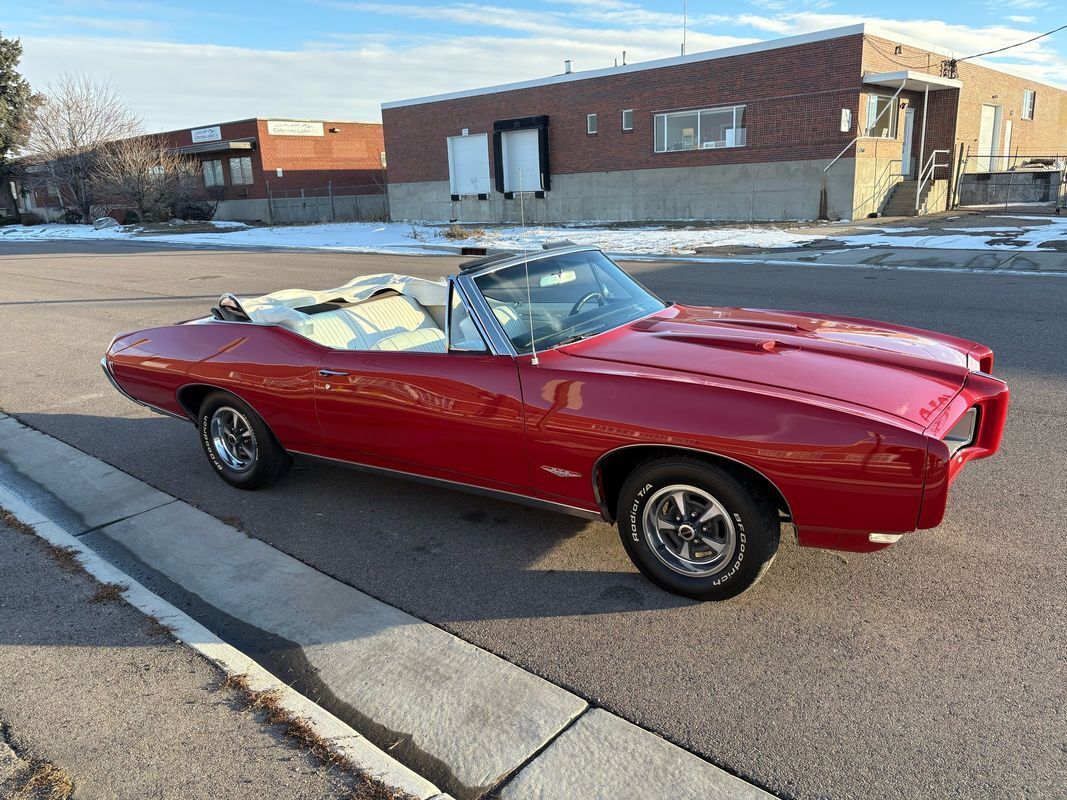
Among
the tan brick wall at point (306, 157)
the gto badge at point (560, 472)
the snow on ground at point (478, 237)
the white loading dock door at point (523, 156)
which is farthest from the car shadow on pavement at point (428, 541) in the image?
the tan brick wall at point (306, 157)

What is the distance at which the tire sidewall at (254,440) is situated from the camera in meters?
4.68

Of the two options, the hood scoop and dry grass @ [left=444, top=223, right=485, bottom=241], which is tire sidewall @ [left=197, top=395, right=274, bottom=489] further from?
dry grass @ [left=444, top=223, right=485, bottom=241]

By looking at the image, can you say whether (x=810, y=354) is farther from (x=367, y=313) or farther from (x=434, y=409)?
(x=367, y=313)

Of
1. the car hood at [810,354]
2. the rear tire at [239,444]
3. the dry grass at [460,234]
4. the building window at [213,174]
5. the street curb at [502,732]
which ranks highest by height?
the building window at [213,174]

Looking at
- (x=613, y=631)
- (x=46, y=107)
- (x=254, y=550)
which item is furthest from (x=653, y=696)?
(x=46, y=107)

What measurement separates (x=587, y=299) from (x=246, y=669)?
2475 mm

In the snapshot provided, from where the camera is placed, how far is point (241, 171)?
4856 cm

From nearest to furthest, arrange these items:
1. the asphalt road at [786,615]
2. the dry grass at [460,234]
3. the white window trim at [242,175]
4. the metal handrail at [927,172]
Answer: the asphalt road at [786,615] → the metal handrail at [927,172] → the dry grass at [460,234] → the white window trim at [242,175]

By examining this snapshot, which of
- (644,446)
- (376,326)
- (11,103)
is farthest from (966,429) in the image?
(11,103)

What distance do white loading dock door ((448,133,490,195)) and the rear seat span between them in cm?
3215

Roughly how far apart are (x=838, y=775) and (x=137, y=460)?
16.1 ft

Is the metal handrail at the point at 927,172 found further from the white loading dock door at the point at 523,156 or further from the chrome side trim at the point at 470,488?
the chrome side trim at the point at 470,488

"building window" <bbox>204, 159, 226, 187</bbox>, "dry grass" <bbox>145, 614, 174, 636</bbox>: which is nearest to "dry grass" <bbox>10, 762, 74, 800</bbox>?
"dry grass" <bbox>145, 614, 174, 636</bbox>

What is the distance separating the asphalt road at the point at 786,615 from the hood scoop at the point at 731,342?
0.97 metres
